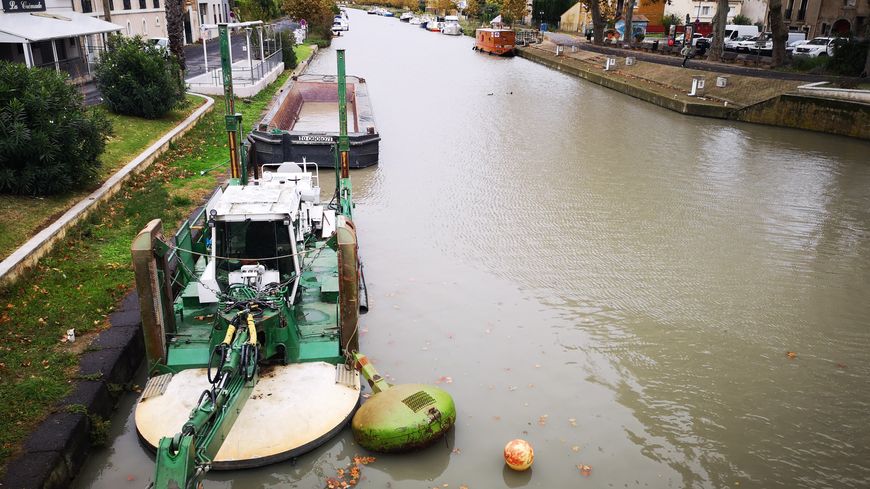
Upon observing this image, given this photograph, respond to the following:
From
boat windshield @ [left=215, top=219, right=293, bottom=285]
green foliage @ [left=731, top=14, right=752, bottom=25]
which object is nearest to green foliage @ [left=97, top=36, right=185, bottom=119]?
boat windshield @ [left=215, top=219, right=293, bottom=285]

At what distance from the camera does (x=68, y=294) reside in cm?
927

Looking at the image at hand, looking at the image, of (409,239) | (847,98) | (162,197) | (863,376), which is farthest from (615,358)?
(847,98)

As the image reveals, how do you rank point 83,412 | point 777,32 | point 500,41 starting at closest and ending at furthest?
point 83,412 → point 777,32 → point 500,41

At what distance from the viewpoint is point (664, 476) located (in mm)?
7422

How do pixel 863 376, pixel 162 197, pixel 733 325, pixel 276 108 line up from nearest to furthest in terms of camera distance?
pixel 863 376
pixel 733 325
pixel 162 197
pixel 276 108

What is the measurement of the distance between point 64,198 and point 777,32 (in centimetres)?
3122

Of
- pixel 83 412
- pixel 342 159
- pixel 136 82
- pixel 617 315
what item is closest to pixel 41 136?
pixel 342 159

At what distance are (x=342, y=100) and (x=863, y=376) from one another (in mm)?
9608

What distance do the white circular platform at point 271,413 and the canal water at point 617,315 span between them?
0.25 meters

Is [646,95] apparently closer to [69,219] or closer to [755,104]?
[755,104]

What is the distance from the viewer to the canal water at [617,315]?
7566 millimetres

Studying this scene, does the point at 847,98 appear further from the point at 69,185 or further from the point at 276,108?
the point at 69,185

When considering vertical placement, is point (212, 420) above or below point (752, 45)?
below

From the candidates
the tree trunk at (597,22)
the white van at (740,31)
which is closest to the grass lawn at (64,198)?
the tree trunk at (597,22)
